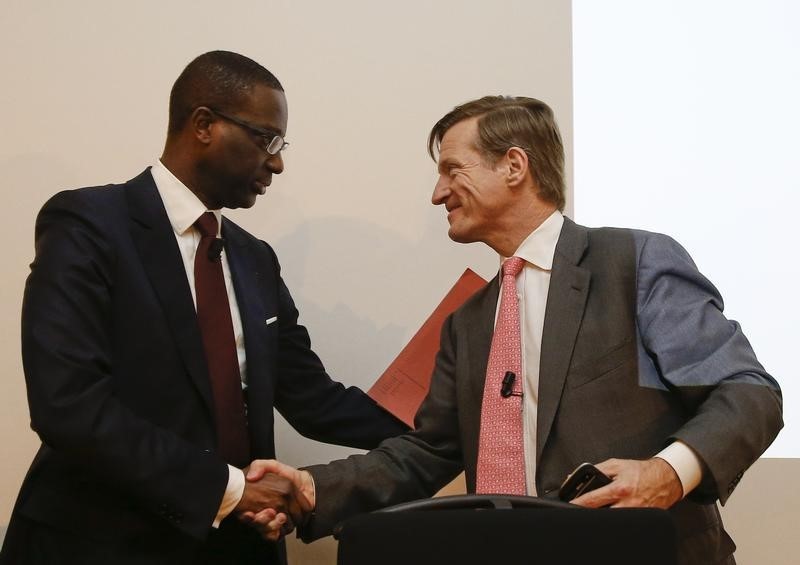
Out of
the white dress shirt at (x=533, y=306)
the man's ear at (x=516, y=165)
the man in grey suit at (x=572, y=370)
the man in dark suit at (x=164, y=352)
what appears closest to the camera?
the man in grey suit at (x=572, y=370)

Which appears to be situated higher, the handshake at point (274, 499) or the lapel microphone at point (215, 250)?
the lapel microphone at point (215, 250)

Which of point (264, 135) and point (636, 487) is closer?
point (636, 487)

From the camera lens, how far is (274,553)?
2.04 metres

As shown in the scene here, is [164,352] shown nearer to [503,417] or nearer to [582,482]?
[503,417]

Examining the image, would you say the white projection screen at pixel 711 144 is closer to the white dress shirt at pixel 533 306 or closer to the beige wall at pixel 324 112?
the beige wall at pixel 324 112

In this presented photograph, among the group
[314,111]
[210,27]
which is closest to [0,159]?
[210,27]

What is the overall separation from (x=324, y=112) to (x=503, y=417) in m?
1.14

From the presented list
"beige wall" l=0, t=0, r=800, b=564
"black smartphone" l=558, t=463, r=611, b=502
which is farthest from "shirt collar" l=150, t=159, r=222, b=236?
"black smartphone" l=558, t=463, r=611, b=502

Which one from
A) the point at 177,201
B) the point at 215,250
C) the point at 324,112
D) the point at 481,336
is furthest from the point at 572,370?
the point at 324,112

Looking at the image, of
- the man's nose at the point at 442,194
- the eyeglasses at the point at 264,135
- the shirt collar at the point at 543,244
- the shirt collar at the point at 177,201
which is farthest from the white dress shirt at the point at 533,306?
the shirt collar at the point at 177,201

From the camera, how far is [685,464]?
1.58 m

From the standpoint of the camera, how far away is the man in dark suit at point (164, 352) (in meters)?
1.73

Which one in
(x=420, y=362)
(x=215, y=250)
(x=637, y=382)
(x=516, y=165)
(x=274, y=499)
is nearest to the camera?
(x=637, y=382)

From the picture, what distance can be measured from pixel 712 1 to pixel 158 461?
188 centimetres
